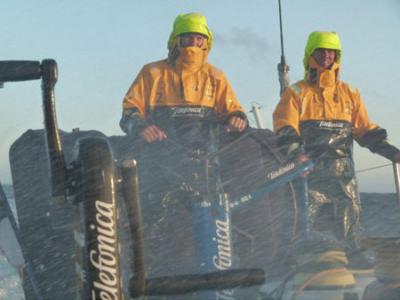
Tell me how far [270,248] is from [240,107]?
127 cm

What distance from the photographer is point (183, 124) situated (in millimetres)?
4707

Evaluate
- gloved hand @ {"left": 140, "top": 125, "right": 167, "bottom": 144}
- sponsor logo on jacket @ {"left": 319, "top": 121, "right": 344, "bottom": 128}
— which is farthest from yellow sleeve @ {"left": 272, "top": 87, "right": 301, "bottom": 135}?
gloved hand @ {"left": 140, "top": 125, "right": 167, "bottom": 144}

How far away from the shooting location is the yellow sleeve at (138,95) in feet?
15.5

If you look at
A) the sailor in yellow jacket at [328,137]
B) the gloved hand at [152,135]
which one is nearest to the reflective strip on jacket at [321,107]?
the sailor in yellow jacket at [328,137]

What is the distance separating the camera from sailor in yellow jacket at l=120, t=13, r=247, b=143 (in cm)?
474

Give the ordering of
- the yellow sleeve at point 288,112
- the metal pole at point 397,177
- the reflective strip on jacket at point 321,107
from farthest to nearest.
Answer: the reflective strip on jacket at point 321,107
the yellow sleeve at point 288,112
the metal pole at point 397,177

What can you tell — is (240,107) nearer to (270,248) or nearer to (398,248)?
(270,248)

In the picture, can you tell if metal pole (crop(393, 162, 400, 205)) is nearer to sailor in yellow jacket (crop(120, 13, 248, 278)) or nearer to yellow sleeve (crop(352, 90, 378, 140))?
yellow sleeve (crop(352, 90, 378, 140))

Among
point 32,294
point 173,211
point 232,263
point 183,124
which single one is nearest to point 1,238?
point 32,294

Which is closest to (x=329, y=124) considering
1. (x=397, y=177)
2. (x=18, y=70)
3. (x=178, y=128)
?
(x=397, y=177)

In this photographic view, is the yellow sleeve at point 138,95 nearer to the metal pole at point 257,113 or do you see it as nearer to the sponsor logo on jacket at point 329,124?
the sponsor logo on jacket at point 329,124

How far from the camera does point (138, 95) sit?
486cm

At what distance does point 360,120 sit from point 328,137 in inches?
19.3

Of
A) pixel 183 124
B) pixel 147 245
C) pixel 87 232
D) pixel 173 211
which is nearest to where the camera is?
pixel 87 232
